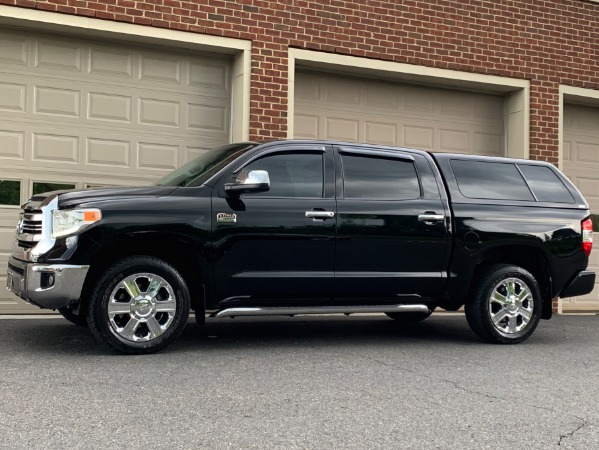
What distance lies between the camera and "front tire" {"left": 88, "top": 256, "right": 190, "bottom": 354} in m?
6.24

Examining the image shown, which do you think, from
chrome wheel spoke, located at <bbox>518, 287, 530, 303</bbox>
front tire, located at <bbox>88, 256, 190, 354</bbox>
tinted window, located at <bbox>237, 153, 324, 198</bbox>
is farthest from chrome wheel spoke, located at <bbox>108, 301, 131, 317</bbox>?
chrome wheel spoke, located at <bbox>518, 287, 530, 303</bbox>

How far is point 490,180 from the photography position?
7.95 meters

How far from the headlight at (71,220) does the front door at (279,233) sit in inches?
40.5

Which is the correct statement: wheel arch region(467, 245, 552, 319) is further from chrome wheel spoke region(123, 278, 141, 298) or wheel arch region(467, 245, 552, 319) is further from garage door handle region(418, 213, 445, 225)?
chrome wheel spoke region(123, 278, 141, 298)

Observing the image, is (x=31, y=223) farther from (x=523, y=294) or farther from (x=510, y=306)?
(x=523, y=294)

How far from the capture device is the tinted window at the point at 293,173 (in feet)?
22.9

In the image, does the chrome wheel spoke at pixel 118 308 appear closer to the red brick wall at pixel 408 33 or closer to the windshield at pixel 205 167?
the windshield at pixel 205 167

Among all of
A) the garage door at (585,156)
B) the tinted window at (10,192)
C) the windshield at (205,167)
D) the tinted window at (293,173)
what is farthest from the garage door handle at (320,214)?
the garage door at (585,156)

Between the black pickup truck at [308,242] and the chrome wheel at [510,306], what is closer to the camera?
the black pickup truck at [308,242]

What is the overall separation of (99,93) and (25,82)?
88 cm

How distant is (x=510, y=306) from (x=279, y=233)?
Result: 2.60 m

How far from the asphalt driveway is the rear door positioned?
2.02ft

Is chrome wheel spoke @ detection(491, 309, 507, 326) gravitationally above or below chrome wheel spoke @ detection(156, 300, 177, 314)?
below

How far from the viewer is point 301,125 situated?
1082 cm
